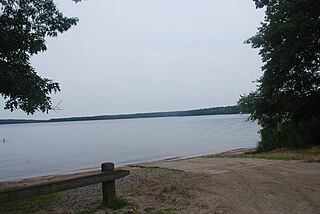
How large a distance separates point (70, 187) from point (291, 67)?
13904mm

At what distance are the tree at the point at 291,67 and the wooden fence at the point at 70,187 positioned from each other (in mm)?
12271

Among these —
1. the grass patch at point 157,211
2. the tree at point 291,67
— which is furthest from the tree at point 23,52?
the tree at point 291,67

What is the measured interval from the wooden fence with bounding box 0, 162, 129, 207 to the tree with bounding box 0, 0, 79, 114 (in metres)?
1.98

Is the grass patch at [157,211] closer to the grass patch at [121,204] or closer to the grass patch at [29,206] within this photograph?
the grass patch at [121,204]

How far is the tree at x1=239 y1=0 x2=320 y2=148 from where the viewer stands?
15.7 m

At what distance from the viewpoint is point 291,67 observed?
1648 centimetres

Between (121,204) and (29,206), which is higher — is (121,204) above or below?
above

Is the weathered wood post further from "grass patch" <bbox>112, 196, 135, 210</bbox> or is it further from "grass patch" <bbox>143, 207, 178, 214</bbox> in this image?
"grass patch" <bbox>143, 207, 178, 214</bbox>

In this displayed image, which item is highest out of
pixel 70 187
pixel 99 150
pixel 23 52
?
pixel 23 52

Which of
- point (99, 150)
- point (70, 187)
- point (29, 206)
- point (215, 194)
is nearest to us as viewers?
point (70, 187)

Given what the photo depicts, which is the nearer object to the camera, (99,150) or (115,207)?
(115,207)

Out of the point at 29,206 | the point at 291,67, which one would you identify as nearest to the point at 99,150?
the point at 291,67

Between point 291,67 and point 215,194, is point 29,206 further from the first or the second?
point 291,67

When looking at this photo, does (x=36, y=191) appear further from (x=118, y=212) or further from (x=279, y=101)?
(x=279, y=101)
